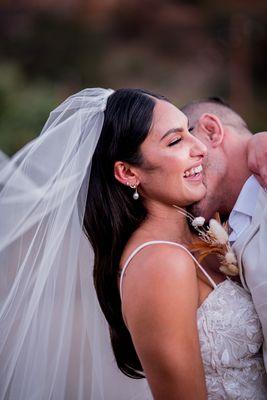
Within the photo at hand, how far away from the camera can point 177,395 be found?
250 centimetres

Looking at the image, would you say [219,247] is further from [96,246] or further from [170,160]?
[96,246]

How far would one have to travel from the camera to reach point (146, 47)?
14320mm

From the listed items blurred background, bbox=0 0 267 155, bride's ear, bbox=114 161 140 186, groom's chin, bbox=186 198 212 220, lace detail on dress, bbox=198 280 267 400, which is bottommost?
blurred background, bbox=0 0 267 155

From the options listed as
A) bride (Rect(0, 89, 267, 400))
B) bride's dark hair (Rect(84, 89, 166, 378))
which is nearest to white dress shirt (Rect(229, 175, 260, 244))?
bride (Rect(0, 89, 267, 400))

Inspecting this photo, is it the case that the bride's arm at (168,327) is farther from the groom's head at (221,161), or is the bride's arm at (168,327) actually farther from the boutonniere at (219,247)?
the groom's head at (221,161)

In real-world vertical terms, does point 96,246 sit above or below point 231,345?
above

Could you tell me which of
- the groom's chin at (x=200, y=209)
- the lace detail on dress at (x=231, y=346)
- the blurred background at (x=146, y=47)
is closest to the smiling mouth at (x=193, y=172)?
the groom's chin at (x=200, y=209)

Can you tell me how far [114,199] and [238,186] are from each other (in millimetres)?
817

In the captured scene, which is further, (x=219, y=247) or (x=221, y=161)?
(x=221, y=161)

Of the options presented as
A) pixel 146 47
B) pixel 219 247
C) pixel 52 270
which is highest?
pixel 219 247

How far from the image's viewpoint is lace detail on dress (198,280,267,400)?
8.98ft

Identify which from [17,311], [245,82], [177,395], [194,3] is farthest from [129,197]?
[194,3]

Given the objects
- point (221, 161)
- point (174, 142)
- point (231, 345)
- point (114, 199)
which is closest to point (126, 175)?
point (114, 199)

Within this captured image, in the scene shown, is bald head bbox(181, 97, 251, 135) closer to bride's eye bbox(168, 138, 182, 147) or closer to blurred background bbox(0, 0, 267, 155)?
bride's eye bbox(168, 138, 182, 147)
